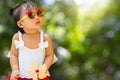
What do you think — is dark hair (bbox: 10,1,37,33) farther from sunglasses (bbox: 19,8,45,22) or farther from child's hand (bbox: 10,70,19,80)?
child's hand (bbox: 10,70,19,80)

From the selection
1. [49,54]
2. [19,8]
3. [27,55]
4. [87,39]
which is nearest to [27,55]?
[27,55]

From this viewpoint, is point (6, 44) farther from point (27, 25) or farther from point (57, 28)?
point (27, 25)

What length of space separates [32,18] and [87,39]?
11060 millimetres

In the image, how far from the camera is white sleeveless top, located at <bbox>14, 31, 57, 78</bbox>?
2.30 meters

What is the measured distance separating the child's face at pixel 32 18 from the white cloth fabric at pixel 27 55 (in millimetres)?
76

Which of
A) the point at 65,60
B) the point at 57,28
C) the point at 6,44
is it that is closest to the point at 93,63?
the point at 65,60

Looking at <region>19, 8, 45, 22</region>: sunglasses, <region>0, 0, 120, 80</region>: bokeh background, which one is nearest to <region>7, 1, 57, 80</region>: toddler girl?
<region>19, 8, 45, 22</region>: sunglasses

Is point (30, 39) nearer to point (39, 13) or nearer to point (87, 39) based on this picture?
point (39, 13)

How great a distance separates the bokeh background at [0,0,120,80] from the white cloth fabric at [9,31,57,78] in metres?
8.42

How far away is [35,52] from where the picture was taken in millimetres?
2316

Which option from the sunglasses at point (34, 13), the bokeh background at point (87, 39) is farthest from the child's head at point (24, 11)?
the bokeh background at point (87, 39)

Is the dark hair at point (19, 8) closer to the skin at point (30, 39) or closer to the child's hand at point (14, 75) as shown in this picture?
the skin at point (30, 39)

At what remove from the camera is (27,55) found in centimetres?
231

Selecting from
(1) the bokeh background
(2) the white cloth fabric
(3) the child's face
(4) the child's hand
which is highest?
(1) the bokeh background
